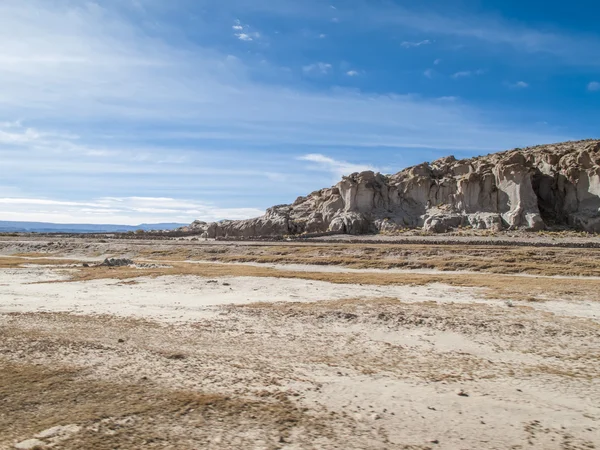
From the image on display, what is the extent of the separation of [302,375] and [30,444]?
228 inches

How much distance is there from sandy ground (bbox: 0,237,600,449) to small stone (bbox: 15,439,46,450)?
0.04 metres

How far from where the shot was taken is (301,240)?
206 ft

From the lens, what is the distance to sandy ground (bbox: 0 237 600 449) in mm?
7371

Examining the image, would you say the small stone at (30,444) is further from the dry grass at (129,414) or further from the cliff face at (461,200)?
the cliff face at (461,200)

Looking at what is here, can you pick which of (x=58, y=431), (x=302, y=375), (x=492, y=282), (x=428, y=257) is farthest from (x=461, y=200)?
(x=58, y=431)

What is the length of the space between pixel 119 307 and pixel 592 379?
59.6 ft

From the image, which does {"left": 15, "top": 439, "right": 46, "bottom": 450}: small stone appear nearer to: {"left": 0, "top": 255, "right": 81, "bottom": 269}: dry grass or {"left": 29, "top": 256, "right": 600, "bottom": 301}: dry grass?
{"left": 29, "top": 256, "right": 600, "bottom": 301}: dry grass

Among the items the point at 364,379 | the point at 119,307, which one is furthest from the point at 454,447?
the point at 119,307

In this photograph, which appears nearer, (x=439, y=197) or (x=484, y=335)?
(x=484, y=335)

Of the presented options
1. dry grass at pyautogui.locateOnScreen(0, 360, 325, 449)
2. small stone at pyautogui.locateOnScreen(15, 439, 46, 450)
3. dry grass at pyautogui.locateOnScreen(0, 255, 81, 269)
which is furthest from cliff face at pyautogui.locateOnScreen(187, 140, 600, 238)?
small stone at pyautogui.locateOnScreen(15, 439, 46, 450)

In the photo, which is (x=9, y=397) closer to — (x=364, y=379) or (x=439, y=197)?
(x=364, y=379)

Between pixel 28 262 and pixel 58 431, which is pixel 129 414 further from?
pixel 28 262

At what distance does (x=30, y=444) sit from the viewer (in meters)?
6.82

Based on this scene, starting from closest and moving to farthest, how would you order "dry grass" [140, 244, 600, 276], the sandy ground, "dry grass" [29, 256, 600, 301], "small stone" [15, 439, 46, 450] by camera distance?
"small stone" [15, 439, 46, 450] → the sandy ground → "dry grass" [29, 256, 600, 301] → "dry grass" [140, 244, 600, 276]
